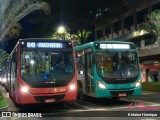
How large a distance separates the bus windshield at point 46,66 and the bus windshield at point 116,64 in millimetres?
1812

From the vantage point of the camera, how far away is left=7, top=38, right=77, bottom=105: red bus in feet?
43.0

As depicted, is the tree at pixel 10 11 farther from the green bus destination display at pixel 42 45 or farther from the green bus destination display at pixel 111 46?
the green bus destination display at pixel 111 46

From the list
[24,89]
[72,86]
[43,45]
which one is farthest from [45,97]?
[43,45]

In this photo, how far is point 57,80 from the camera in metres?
13.4

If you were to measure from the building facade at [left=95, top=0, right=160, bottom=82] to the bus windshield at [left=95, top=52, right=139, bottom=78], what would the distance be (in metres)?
21.0

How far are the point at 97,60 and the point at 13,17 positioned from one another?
6946 millimetres

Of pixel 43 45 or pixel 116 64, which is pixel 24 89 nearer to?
pixel 43 45

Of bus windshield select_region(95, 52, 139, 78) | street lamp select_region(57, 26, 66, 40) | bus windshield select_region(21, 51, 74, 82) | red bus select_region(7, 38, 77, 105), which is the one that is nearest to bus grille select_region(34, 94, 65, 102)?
red bus select_region(7, 38, 77, 105)

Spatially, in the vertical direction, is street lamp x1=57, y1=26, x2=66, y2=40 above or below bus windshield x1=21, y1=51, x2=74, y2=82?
above

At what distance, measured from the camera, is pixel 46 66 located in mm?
13430

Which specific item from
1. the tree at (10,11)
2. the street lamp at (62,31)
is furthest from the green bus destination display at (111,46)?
the street lamp at (62,31)

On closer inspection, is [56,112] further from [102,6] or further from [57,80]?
[102,6]

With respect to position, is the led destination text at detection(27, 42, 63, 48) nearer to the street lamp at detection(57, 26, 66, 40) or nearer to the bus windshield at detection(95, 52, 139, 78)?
the bus windshield at detection(95, 52, 139, 78)

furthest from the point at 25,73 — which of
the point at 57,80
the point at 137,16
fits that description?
the point at 137,16
